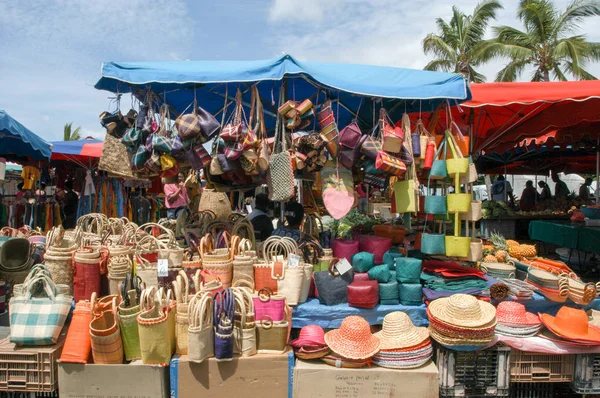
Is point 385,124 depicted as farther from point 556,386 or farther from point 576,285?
point 556,386

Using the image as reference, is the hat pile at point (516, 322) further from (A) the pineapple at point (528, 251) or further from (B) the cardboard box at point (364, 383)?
(A) the pineapple at point (528, 251)

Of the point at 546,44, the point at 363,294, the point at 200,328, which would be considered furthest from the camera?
the point at 546,44

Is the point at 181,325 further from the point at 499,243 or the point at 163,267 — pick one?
the point at 499,243

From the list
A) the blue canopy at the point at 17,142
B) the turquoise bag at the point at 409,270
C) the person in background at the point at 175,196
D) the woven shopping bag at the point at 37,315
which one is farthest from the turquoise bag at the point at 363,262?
the blue canopy at the point at 17,142

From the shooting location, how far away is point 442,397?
103 inches

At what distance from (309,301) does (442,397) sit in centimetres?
107

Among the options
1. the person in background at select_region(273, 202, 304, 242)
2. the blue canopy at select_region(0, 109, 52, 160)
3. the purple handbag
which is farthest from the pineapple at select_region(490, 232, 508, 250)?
the blue canopy at select_region(0, 109, 52, 160)

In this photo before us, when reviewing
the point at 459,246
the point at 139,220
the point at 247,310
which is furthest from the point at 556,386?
the point at 139,220

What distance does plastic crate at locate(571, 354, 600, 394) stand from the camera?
261 centimetres

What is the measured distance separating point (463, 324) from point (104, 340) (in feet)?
7.01

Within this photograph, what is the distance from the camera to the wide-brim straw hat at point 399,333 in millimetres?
2555

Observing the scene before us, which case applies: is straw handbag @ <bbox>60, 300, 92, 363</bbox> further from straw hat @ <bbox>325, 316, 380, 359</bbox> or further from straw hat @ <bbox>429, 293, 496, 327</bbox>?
straw hat @ <bbox>429, 293, 496, 327</bbox>

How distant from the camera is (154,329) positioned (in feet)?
7.85

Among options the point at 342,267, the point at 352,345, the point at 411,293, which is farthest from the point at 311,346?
the point at 411,293
